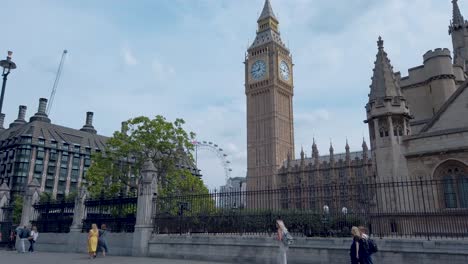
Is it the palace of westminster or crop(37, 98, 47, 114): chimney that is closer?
the palace of westminster

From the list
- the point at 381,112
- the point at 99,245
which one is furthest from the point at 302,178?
the point at 99,245

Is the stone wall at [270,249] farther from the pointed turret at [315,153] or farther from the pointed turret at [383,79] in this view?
the pointed turret at [315,153]

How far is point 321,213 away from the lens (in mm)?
14555


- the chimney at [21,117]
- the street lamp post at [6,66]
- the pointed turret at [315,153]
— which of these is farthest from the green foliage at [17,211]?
the pointed turret at [315,153]

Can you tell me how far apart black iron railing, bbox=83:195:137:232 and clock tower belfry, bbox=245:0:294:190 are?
2936 inches

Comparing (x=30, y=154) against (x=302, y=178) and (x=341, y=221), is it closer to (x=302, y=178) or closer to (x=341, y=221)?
(x=302, y=178)

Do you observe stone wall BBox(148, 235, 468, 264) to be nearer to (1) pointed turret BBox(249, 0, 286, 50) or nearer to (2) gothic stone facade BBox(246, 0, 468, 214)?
(2) gothic stone facade BBox(246, 0, 468, 214)

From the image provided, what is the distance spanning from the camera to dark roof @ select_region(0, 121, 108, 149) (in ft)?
263

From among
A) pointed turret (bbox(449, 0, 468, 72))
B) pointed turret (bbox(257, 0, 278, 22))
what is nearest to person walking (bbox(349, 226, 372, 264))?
pointed turret (bbox(449, 0, 468, 72))

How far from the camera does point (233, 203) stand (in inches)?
632

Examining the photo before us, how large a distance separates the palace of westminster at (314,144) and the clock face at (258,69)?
33 cm

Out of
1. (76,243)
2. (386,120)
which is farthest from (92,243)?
(386,120)

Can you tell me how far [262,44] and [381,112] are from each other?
86.9 m

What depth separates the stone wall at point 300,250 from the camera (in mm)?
11164
